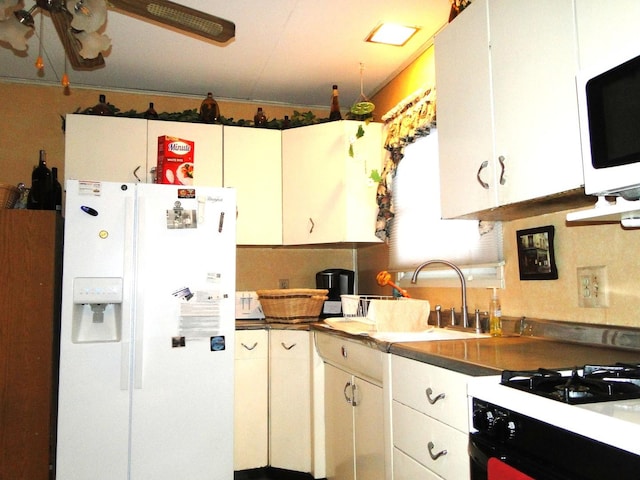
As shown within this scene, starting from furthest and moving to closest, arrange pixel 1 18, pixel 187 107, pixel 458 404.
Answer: pixel 187 107
pixel 1 18
pixel 458 404

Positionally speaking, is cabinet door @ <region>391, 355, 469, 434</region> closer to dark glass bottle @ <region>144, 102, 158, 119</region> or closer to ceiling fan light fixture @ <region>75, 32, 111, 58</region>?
ceiling fan light fixture @ <region>75, 32, 111, 58</region>

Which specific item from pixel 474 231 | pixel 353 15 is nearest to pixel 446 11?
pixel 353 15

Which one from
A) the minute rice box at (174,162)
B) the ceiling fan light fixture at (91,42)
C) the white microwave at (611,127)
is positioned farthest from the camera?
the minute rice box at (174,162)

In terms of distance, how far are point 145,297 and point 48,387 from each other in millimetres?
645

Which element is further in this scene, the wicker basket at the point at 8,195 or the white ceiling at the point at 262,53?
the wicker basket at the point at 8,195

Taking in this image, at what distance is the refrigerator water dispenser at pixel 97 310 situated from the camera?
8.17ft

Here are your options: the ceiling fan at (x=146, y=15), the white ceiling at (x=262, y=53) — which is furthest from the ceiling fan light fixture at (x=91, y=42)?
the white ceiling at (x=262, y=53)

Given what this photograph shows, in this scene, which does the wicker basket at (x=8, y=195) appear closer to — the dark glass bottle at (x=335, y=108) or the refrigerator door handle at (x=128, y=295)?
the refrigerator door handle at (x=128, y=295)

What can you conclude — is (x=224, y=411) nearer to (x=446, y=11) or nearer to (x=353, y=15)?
(x=353, y=15)

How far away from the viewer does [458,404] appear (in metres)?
1.43

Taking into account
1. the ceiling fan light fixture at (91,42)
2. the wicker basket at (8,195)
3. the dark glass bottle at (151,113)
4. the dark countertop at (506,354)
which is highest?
the dark glass bottle at (151,113)

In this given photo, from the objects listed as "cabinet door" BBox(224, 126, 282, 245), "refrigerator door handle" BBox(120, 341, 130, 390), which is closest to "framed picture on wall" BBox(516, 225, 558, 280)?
"cabinet door" BBox(224, 126, 282, 245)

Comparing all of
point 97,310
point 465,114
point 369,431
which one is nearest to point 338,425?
point 369,431

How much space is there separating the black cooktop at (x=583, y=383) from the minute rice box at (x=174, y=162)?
206 centimetres
